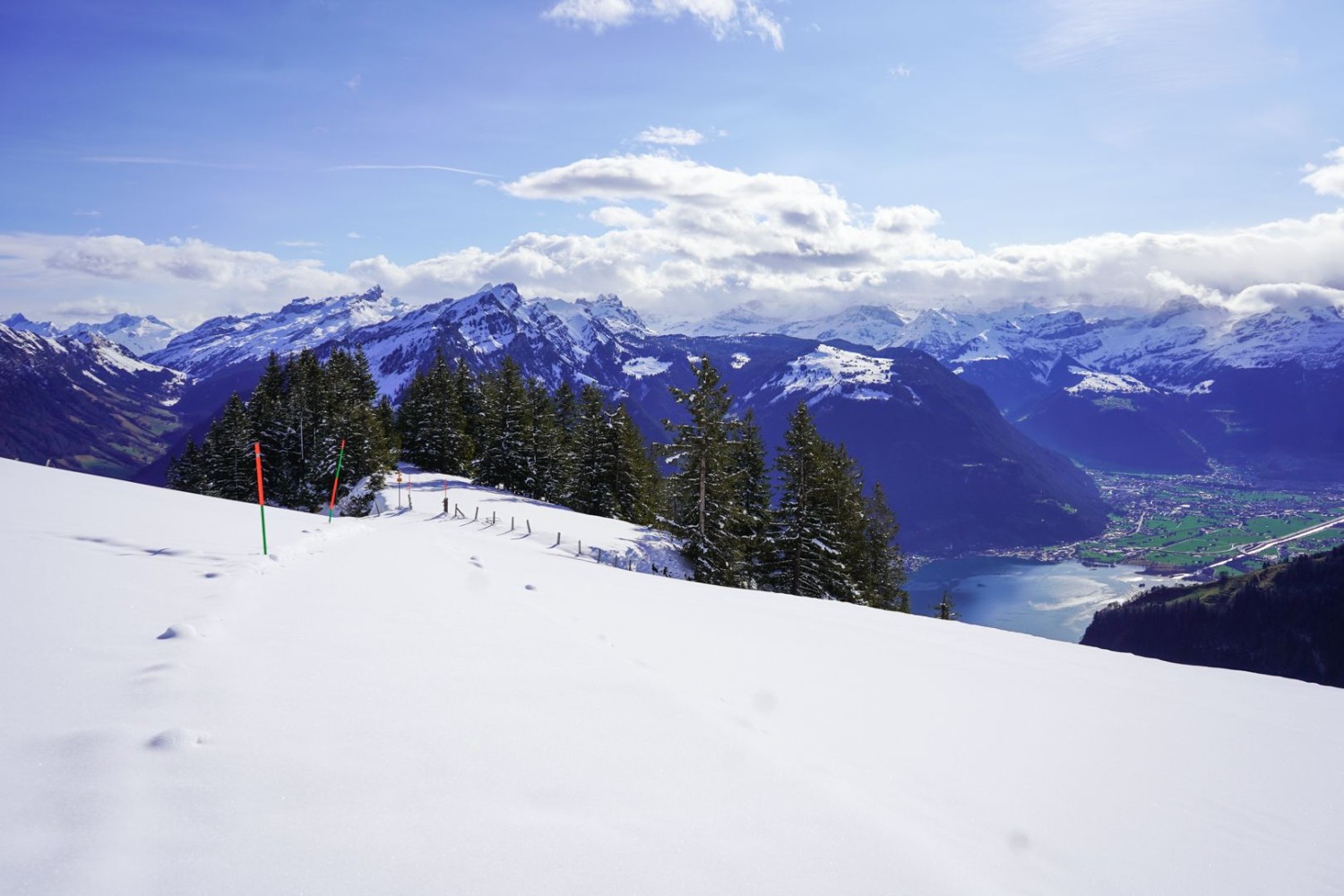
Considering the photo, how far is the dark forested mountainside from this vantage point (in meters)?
121

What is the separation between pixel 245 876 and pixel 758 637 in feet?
30.1

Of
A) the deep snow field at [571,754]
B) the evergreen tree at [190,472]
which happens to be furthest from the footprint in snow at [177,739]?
the evergreen tree at [190,472]

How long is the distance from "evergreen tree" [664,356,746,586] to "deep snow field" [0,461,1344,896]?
28307mm

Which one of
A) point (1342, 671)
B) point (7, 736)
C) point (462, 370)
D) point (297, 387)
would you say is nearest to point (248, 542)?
point (7, 736)

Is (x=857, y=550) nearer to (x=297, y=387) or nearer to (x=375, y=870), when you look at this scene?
(x=375, y=870)

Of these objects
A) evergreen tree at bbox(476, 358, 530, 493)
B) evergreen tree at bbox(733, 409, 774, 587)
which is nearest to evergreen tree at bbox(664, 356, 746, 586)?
evergreen tree at bbox(733, 409, 774, 587)

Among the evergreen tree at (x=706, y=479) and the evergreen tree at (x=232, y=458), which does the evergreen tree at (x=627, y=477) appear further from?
the evergreen tree at (x=232, y=458)

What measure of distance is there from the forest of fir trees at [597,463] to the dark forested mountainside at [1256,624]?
100 metres

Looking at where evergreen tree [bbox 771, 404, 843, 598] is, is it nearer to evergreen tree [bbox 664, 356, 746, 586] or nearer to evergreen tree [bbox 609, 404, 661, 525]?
evergreen tree [bbox 664, 356, 746, 586]

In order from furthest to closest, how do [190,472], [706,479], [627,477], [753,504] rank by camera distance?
1. [190,472]
2. [627,477]
3. [753,504]
4. [706,479]

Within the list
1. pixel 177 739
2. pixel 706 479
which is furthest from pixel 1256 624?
pixel 177 739

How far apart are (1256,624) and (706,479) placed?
477 ft

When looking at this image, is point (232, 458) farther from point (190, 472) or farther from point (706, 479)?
point (706, 479)

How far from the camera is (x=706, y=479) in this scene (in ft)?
137
